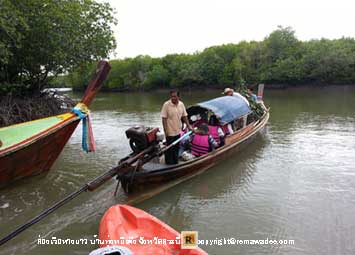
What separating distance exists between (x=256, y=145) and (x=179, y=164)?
4.39m

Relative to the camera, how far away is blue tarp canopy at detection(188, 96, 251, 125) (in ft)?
25.1

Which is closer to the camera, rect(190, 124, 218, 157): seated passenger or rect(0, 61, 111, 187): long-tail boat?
rect(0, 61, 111, 187): long-tail boat

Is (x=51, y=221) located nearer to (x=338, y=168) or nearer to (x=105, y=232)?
(x=105, y=232)

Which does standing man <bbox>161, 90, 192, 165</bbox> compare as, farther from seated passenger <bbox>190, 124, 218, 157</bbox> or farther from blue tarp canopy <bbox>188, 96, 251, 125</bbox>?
blue tarp canopy <bbox>188, 96, 251, 125</bbox>

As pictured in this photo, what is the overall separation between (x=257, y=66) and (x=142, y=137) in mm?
40005

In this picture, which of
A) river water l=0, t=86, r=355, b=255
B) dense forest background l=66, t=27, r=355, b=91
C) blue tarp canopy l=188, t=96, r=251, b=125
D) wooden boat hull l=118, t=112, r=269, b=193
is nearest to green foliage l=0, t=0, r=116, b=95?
river water l=0, t=86, r=355, b=255

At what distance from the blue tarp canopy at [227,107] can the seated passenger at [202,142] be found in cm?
85

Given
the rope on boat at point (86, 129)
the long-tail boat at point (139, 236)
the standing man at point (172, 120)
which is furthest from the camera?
the rope on boat at point (86, 129)

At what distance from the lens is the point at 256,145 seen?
9633mm

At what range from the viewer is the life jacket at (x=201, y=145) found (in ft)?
22.4

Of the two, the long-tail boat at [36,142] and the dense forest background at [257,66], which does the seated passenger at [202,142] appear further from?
the dense forest background at [257,66]

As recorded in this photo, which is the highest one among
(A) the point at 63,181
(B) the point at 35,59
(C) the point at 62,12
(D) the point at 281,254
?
(C) the point at 62,12

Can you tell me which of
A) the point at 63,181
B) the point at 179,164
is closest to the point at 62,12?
the point at 63,181

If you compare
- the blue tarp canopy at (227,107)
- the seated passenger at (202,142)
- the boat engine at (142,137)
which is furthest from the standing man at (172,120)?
the blue tarp canopy at (227,107)
